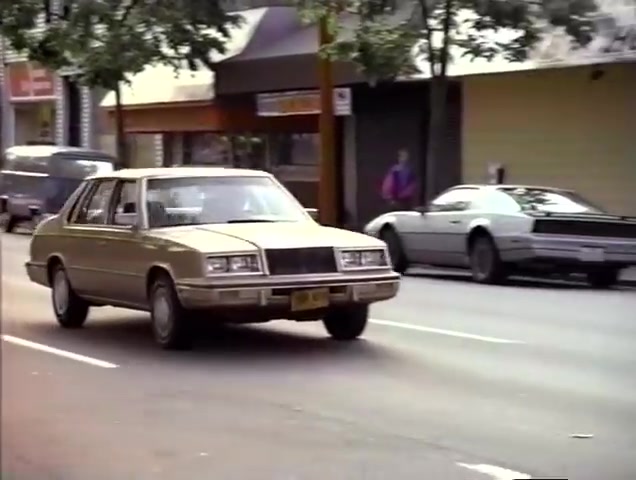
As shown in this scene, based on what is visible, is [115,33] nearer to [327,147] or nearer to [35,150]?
[35,150]

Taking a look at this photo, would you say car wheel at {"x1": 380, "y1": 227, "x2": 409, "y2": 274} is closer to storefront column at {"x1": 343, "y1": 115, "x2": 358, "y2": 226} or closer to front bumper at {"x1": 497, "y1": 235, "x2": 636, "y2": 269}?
front bumper at {"x1": 497, "y1": 235, "x2": 636, "y2": 269}

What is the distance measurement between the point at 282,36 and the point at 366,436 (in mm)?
21214

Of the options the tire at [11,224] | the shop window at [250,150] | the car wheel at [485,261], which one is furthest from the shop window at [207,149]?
the tire at [11,224]

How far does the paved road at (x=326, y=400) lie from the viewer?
6.84 meters

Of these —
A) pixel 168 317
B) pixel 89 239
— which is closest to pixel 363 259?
pixel 168 317

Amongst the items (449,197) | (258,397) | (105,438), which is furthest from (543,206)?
(105,438)

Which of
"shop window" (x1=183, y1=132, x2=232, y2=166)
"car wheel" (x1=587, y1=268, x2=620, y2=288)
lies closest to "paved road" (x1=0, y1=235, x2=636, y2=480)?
"car wheel" (x1=587, y1=268, x2=620, y2=288)

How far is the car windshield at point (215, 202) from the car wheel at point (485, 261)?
20.5 ft

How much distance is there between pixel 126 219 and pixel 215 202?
0.75 metres

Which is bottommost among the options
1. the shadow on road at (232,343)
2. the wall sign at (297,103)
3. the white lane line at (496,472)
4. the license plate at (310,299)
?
the shadow on road at (232,343)

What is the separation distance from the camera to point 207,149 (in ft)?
95.2

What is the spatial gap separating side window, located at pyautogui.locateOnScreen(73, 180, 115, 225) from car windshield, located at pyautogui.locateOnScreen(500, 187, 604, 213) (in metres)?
6.96

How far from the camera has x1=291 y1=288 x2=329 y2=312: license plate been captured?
34.3 ft

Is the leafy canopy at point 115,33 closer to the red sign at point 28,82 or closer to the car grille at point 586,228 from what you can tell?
the red sign at point 28,82
